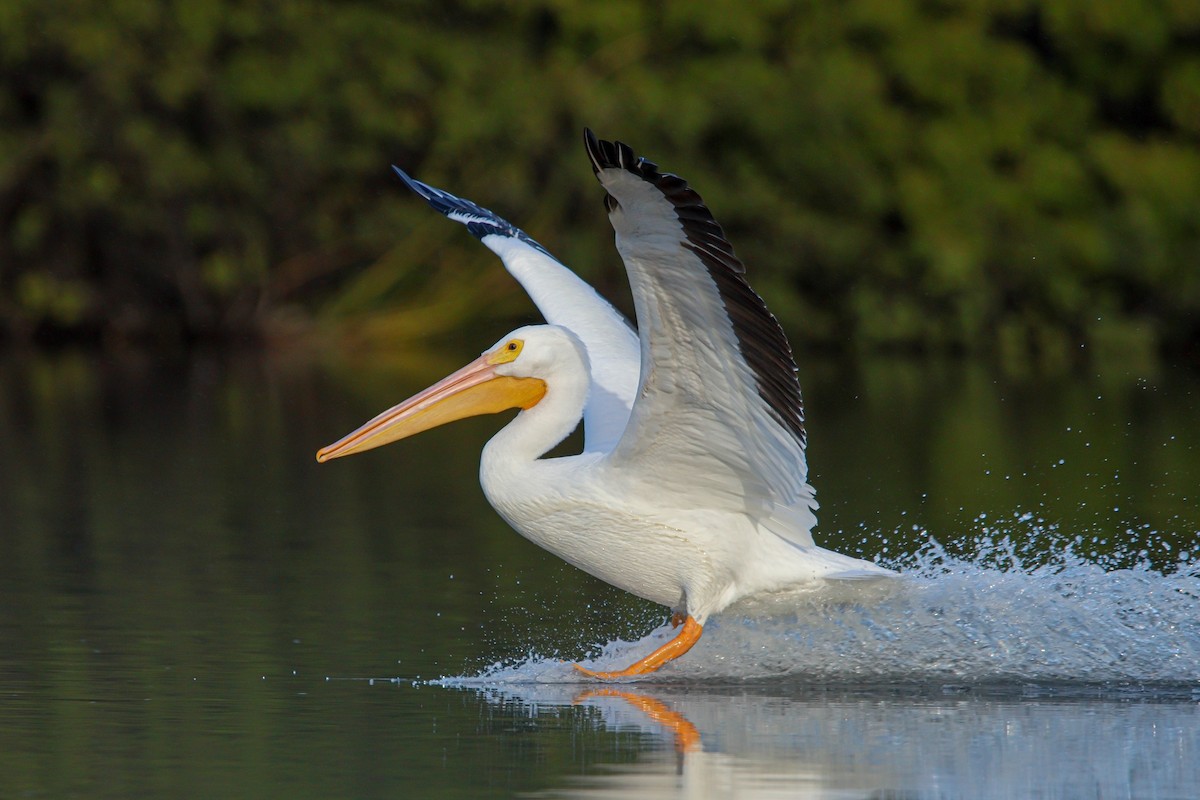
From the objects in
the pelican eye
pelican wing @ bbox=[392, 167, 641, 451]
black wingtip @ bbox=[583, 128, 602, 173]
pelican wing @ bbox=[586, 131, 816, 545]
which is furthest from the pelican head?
black wingtip @ bbox=[583, 128, 602, 173]

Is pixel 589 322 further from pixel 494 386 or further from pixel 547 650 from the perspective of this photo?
pixel 547 650

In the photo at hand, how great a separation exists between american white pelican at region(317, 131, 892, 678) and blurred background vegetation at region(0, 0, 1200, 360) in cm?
1628

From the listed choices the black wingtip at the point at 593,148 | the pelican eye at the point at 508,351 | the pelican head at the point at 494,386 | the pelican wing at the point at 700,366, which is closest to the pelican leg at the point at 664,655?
the pelican wing at the point at 700,366

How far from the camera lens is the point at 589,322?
6.89 m

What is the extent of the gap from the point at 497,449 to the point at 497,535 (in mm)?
2823

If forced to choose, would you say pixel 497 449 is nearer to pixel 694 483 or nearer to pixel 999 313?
pixel 694 483

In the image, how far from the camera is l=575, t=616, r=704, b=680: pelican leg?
5.53 metres

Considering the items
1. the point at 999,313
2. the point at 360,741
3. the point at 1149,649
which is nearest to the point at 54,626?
the point at 360,741

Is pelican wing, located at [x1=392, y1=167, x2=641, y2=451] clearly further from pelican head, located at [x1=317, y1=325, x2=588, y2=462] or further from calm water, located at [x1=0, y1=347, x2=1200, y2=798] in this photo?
calm water, located at [x1=0, y1=347, x2=1200, y2=798]

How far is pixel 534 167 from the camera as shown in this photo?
23578 millimetres

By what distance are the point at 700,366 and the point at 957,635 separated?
119 cm

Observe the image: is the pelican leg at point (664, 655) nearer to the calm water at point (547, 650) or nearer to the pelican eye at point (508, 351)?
the calm water at point (547, 650)

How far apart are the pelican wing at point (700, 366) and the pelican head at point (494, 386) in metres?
0.52

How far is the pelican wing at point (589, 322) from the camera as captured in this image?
650 cm
